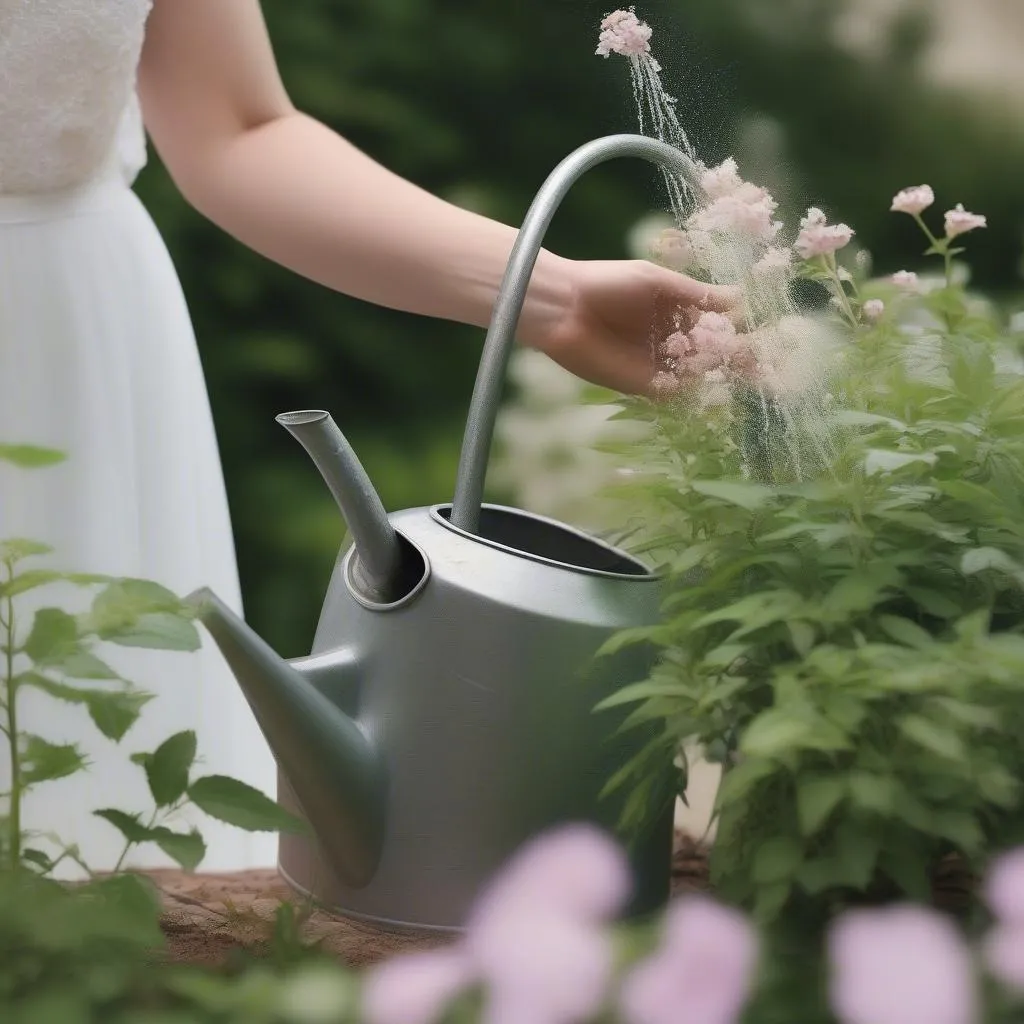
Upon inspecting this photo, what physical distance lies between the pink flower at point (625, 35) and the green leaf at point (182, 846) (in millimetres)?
426

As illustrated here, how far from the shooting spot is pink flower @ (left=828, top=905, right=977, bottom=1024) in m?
0.39

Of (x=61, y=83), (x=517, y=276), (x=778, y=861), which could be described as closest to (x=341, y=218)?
(x=61, y=83)

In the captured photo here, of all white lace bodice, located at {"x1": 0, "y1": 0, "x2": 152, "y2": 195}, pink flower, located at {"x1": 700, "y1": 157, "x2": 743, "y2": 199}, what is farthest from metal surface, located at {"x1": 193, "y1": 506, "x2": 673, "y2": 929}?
white lace bodice, located at {"x1": 0, "y1": 0, "x2": 152, "y2": 195}

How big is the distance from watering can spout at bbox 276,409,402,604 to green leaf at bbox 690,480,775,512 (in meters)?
0.17

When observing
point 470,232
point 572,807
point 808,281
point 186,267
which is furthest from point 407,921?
point 186,267

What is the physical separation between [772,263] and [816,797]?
0.29 m

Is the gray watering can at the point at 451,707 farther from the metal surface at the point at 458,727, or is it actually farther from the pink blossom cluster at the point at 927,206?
the pink blossom cluster at the point at 927,206

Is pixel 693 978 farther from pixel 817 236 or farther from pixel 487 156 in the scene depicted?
pixel 487 156

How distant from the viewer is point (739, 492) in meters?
0.62

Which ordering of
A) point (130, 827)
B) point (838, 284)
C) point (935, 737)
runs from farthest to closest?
point (838, 284) < point (130, 827) < point (935, 737)

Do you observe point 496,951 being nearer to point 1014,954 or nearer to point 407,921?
point 1014,954

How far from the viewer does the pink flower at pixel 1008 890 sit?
424 mm

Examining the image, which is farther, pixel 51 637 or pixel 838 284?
pixel 838 284

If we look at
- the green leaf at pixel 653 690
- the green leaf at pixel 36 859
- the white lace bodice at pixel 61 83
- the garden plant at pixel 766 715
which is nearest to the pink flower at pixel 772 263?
the garden plant at pixel 766 715
